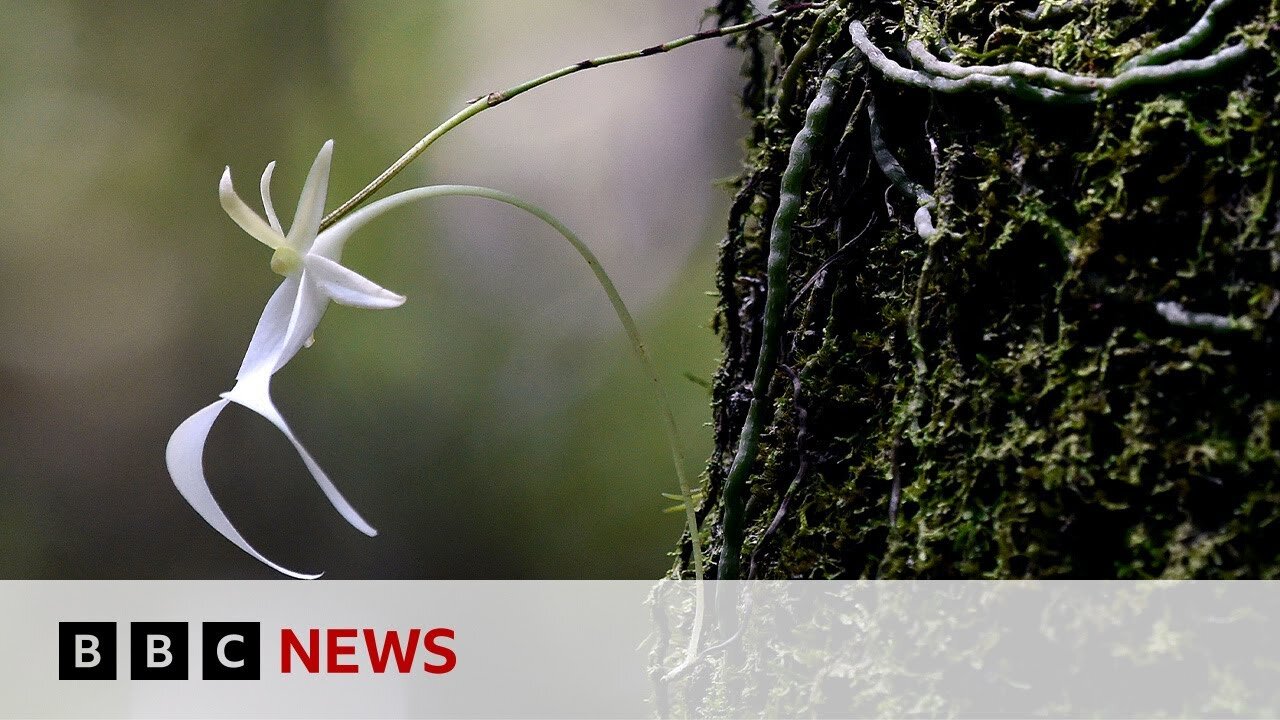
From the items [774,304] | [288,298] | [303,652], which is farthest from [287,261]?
[303,652]

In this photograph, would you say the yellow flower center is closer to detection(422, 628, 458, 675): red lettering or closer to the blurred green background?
detection(422, 628, 458, 675): red lettering

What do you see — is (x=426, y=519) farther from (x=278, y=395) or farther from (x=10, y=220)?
(x=10, y=220)

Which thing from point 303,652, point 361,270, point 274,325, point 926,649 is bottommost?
point 303,652

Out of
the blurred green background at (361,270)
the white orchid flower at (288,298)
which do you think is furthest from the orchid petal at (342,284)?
the blurred green background at (361,270)

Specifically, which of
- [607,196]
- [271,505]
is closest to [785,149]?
[607,196]

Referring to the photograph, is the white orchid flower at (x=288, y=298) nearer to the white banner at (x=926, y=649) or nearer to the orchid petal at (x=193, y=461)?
the orchid petal at (x=193, y=461)

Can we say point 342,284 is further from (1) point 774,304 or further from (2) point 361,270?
(2) point 361,270
